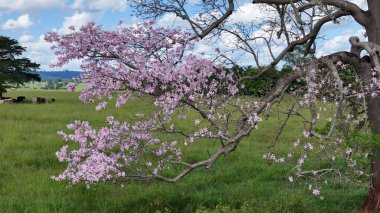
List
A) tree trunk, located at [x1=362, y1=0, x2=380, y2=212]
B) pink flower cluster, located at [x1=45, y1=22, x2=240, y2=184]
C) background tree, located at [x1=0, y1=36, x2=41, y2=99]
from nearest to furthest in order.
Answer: pink flower cluster, located at [x1=45, y1=22, x2=240, y2=184]
tree trunk, located at [x1=362, y1=0, x2=380, y2=212]
background tree, located at [x1=0, y1=36, x2=41, y2=99]

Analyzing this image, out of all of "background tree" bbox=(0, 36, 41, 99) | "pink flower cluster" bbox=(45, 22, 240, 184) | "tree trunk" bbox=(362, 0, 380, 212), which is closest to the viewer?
"pink flower cluster" bbox=(45, 22, 240, 184)

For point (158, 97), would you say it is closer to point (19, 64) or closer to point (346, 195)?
point (346, 195)

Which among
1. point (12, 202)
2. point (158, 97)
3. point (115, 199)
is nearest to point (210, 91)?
point (158, 97)

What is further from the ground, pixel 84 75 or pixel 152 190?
pixel 84 75

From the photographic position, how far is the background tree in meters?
43.6

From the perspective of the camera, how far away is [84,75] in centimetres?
766

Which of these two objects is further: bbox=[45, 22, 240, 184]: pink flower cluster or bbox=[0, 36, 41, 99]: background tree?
bbox=[0, 36, 41, 99]: background tree

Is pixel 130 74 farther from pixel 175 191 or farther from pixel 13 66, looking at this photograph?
pixel 13 66

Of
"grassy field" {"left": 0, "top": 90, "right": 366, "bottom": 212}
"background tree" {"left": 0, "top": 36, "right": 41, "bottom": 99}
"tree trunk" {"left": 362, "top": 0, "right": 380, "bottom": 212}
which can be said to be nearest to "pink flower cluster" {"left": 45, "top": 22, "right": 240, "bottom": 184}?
"grassy field" {"left": 0, "top": 90, "right": 366, "bottom": 212}

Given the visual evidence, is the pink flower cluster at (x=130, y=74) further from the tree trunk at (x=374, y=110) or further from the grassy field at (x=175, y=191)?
the tree trunk at (x=374, y=110)

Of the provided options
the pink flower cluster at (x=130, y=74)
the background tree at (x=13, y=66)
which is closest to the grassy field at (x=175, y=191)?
the pink flower cluster at (x=130, y=74)

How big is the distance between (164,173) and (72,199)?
304 cm

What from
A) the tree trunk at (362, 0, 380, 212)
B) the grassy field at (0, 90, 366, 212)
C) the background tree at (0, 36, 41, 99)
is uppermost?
the background tree at (0, 36, 41, 99)

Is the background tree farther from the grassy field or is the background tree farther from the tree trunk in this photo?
the tree trunk
